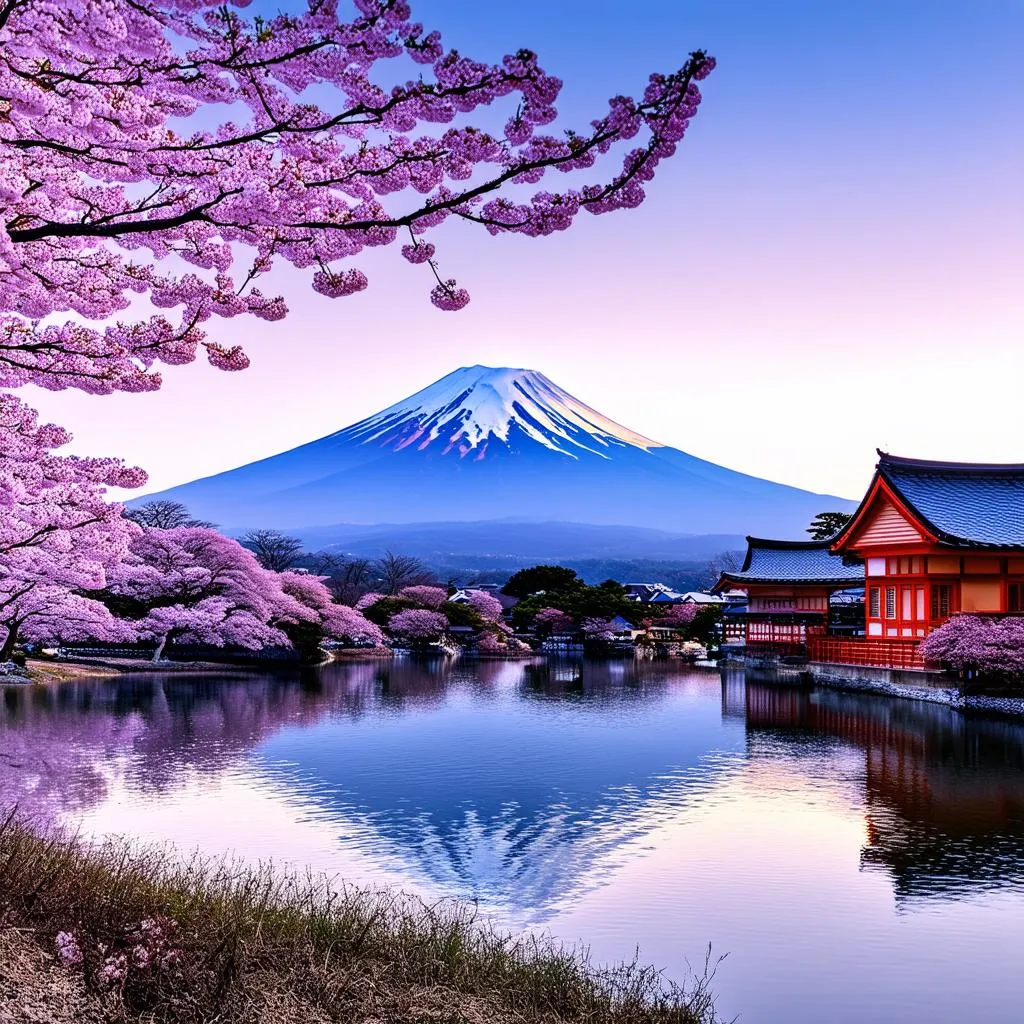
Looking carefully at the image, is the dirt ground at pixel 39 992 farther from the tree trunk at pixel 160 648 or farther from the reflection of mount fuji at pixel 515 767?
the tree trunk at pixel 160 648

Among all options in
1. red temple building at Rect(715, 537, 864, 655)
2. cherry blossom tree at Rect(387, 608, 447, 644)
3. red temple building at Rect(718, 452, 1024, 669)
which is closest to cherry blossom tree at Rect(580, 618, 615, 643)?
cherry blossom tree at Rect(387, 608, 447, 644)

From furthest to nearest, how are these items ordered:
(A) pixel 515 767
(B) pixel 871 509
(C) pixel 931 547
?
(B) pixel 871 509 → (C) pixel 931 547 → (A) pixel 515 767

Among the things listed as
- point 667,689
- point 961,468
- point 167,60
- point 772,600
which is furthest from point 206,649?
point 167,60

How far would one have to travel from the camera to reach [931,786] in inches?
580

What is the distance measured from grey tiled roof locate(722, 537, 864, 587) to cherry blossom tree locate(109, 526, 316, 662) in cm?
2191

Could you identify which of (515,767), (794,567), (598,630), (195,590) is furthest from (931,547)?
(598,630)

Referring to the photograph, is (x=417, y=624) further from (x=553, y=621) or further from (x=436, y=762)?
(x=436, y=762)

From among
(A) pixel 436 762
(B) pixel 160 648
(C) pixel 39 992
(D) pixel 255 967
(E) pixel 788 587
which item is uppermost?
(E) pixel 788 587

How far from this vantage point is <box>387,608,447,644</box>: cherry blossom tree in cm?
5928

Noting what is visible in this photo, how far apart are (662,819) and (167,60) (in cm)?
1060

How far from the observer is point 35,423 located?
1008cm

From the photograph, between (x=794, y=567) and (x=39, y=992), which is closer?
(x=39, y=992)

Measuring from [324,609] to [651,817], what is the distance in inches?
1524

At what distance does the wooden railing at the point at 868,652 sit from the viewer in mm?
29328
